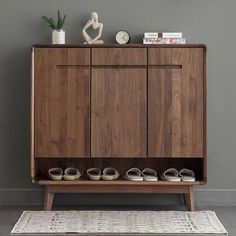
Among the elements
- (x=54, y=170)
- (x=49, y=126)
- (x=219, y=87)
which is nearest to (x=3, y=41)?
(x=49, y=126)

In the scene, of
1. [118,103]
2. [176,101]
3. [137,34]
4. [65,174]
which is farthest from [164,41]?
[65,174]

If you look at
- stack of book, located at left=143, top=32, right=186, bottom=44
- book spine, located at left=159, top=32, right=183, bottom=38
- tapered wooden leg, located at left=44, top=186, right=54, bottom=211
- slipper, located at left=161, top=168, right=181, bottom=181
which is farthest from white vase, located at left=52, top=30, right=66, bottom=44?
slipper, located at left=161, top=168, right=181, bottom=181

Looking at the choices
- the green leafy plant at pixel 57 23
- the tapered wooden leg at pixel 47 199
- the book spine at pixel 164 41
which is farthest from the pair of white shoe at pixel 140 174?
the green leafy plant at pixel 57 23

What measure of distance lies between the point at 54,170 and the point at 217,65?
1481 mm

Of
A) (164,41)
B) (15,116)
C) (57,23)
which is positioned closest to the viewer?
(164,41)

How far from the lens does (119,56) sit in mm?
3699

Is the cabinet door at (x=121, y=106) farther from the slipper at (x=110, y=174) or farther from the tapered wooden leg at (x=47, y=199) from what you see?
the tapered wooden leg at (x=47, y=199)

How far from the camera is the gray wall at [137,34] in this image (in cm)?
400

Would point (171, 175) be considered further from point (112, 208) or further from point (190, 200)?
point (112, 208)

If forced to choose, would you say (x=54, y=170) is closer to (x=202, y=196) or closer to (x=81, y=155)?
(x=81, y=155)

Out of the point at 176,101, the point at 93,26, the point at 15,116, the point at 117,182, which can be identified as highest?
the point at 93,26

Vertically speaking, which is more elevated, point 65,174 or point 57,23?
point 57,23

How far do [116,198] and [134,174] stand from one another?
12.8 inches

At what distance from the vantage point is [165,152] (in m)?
3.71
